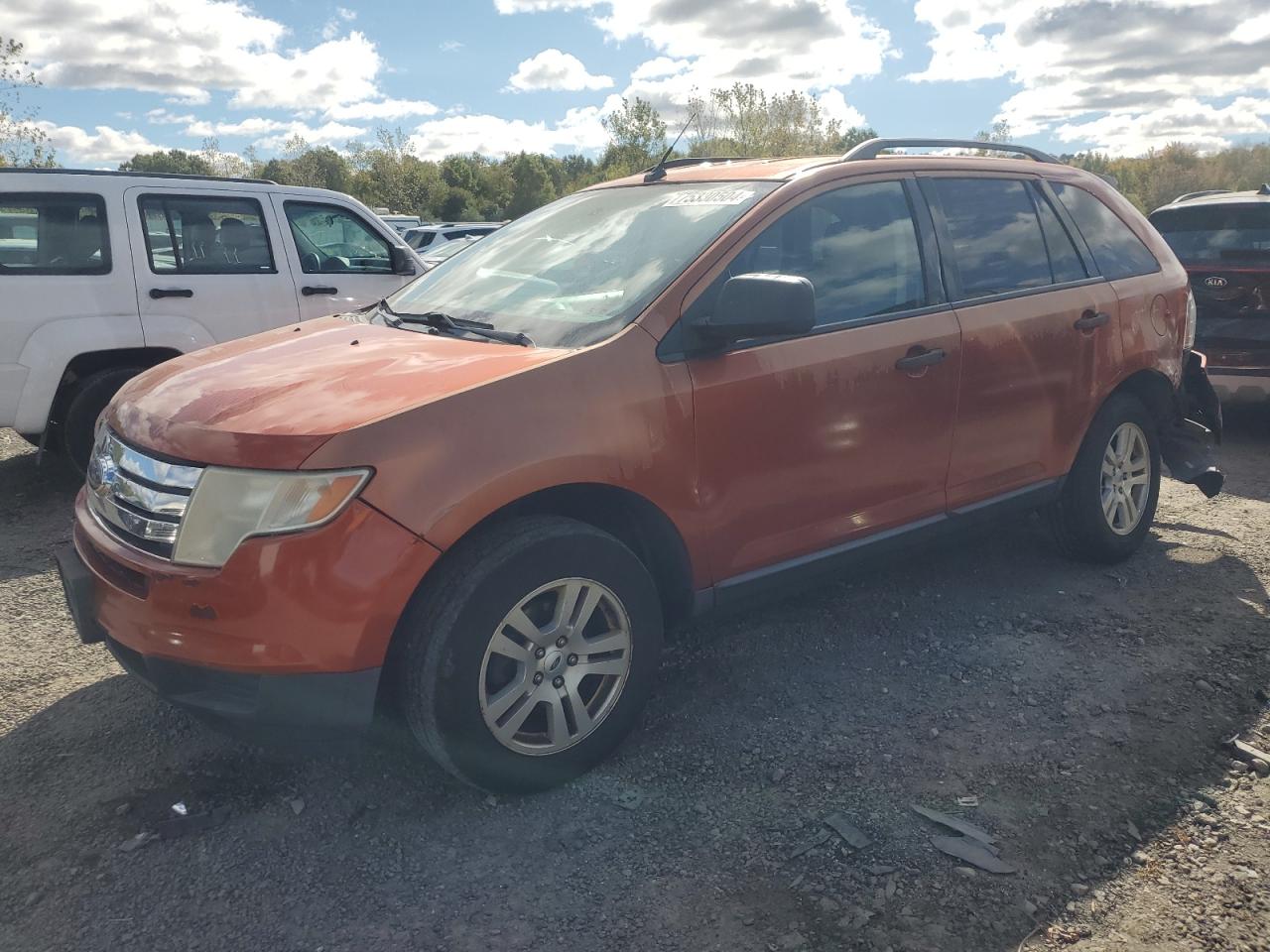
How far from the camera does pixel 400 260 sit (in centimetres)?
729

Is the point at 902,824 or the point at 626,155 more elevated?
the point at 626,155

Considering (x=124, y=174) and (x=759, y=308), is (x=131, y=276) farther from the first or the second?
(x=759, y=308)

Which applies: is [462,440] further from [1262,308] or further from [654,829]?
[1262,308]

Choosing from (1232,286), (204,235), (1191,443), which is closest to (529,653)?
(1191,443)

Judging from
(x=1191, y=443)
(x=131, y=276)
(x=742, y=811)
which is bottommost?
(x=742, y=811)

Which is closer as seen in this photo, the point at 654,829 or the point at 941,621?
the point at 654,829

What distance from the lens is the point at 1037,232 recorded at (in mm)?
4309

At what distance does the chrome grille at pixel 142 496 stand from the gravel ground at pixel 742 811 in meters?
0.77

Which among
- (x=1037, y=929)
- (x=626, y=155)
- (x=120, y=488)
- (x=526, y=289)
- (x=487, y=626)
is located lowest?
(x=1037, y=929)

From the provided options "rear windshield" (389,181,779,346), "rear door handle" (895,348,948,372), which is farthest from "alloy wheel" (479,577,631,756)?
"rear door handle" (895,348,948,372)

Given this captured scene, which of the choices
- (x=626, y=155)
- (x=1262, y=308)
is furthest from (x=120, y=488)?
(x=626, y=155)

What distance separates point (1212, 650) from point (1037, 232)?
188cm

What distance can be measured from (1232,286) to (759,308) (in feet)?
18.4

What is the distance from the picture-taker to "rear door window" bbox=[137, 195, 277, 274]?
622 cm
